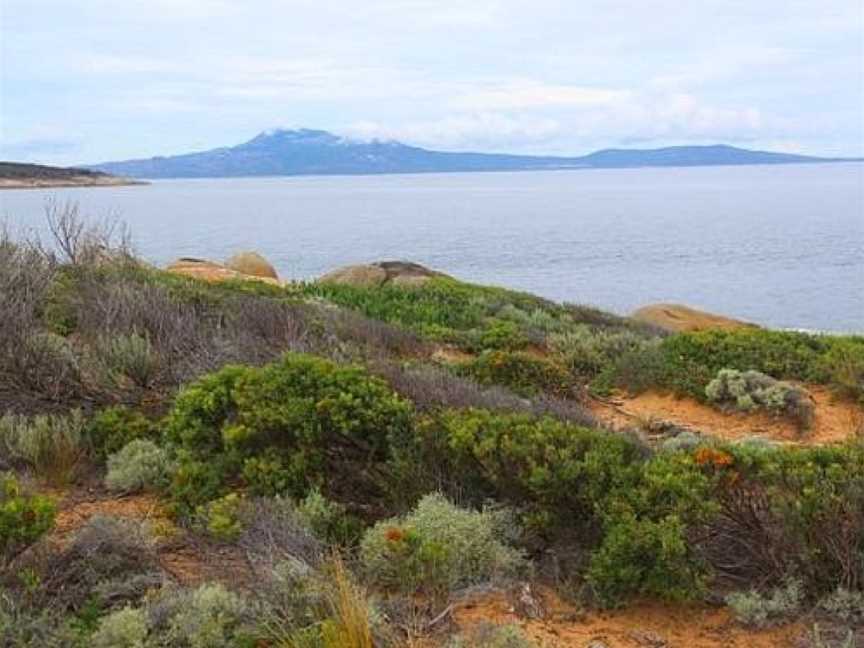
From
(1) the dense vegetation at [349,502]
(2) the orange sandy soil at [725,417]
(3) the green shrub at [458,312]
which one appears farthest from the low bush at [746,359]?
(1) the dense vegetation at [349,502]

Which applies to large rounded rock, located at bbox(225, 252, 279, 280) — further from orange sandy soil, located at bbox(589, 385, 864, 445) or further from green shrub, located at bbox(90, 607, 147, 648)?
green shrub, located at bbox(90, 607, 147, 648)

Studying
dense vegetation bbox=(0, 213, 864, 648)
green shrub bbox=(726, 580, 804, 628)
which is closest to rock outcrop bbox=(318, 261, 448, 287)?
dense vegetation bbox=(0, 213, 864, 648)

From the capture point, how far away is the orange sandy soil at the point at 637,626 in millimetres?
3730

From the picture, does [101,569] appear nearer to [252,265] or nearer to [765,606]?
[765,606]

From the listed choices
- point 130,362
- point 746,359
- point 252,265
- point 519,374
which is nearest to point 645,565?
point 130,362

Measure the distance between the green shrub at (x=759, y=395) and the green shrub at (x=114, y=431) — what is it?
6112 millimetres

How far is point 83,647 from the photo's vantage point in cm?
339

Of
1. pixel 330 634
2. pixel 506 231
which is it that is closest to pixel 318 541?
pixel 330 634

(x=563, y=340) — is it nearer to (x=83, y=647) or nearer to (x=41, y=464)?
(x=41, y=464)

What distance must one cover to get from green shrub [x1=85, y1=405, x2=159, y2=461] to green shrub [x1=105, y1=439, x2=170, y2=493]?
239mm

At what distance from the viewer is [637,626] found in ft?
12.8

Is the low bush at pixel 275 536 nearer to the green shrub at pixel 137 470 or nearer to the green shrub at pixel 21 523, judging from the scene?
the green shrub at pixel 21 523

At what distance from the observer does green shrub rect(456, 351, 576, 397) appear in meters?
9.34

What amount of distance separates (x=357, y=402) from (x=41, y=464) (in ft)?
6.40
